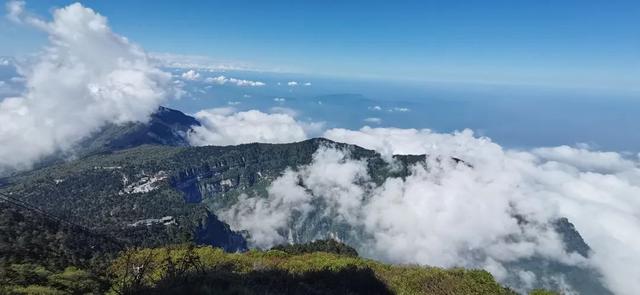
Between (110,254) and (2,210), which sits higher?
(2,210)

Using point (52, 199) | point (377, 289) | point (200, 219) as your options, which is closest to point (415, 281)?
point (377, 289)

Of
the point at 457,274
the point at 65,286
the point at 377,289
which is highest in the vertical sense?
the point at 65,286

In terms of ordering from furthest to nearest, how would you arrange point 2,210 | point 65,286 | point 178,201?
point 178,201, point 2,210, point 65,286

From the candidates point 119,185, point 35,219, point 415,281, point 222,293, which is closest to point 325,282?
point 415,281

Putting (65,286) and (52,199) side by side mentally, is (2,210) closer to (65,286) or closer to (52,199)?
(65,286)

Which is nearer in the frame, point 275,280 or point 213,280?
point 213,280

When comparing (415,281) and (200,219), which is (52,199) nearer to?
(200,219)

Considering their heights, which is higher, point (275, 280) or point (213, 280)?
point (213, 280)

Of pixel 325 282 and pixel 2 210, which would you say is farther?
pixel 2 210

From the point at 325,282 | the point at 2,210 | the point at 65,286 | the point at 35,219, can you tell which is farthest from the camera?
the point at 35,219
